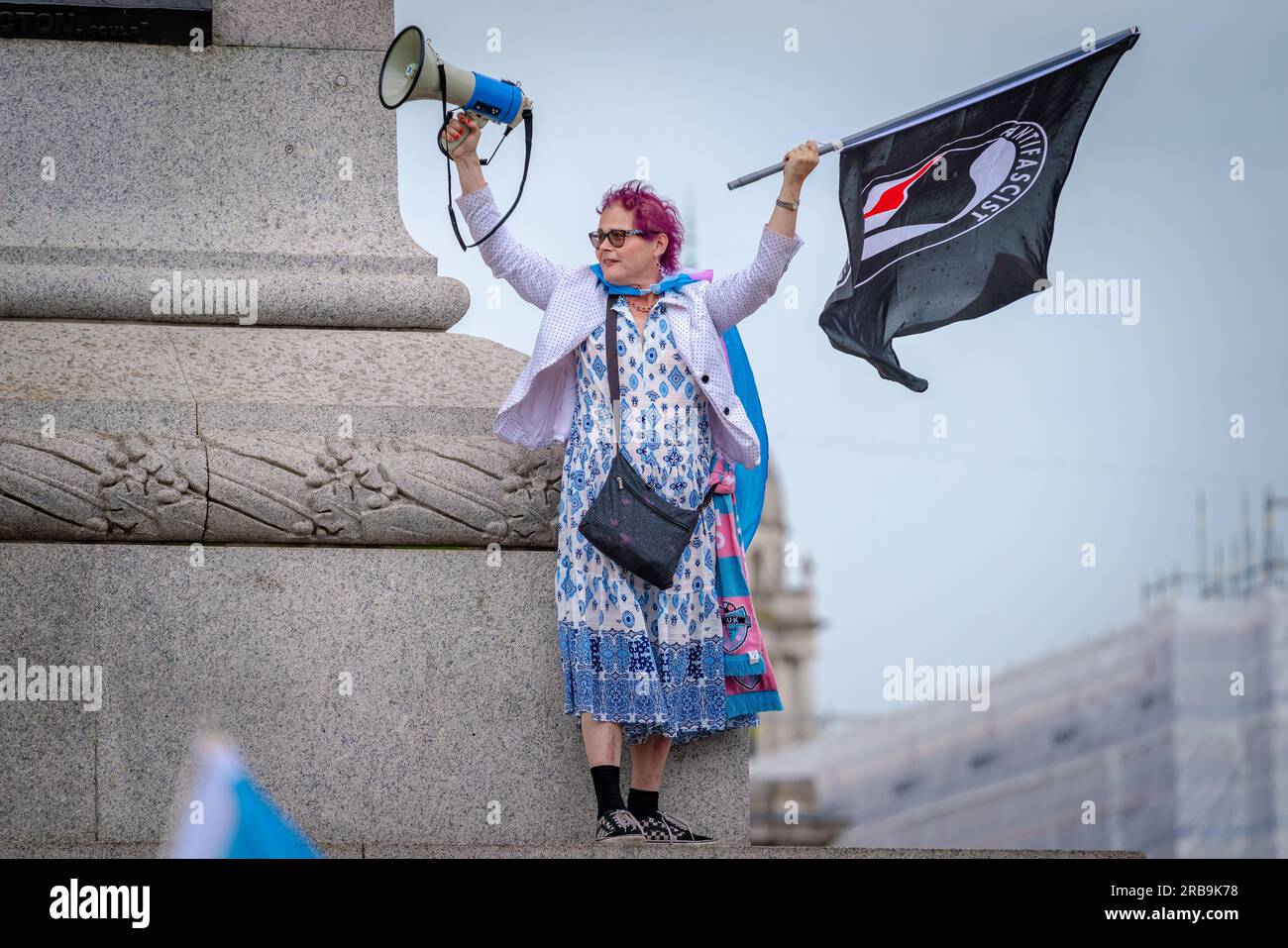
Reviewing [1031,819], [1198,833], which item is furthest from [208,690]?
[1031,819]

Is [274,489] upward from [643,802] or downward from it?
upward

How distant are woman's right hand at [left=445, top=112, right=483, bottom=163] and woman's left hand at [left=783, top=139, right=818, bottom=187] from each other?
107cm

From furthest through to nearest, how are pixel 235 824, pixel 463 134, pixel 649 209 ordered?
1. pixel 649 209
2. pixel 463 134
3. pixel 235 824

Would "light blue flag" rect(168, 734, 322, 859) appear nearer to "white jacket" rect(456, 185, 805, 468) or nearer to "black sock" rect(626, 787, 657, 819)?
"black sock" rect(626, 787, 657, 819)

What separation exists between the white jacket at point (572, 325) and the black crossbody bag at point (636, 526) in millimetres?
393

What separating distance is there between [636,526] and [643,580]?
0.24 m

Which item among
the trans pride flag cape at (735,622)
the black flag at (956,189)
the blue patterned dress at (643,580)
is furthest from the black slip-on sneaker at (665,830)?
the black flag at (956,189)

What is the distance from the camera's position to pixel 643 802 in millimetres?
7176

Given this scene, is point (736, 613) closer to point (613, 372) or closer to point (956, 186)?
point (613, 372)

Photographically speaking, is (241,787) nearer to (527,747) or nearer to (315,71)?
(527,747)

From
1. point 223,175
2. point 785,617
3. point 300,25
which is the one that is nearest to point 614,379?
point 223,175

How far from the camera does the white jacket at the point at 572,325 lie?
285 inches

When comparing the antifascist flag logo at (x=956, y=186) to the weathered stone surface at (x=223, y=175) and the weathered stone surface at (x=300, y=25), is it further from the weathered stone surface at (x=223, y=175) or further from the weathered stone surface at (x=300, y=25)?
the weathered stone surface at (x=300, y=25)

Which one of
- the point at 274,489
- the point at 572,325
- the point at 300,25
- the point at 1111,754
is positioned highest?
the point at 300,25
